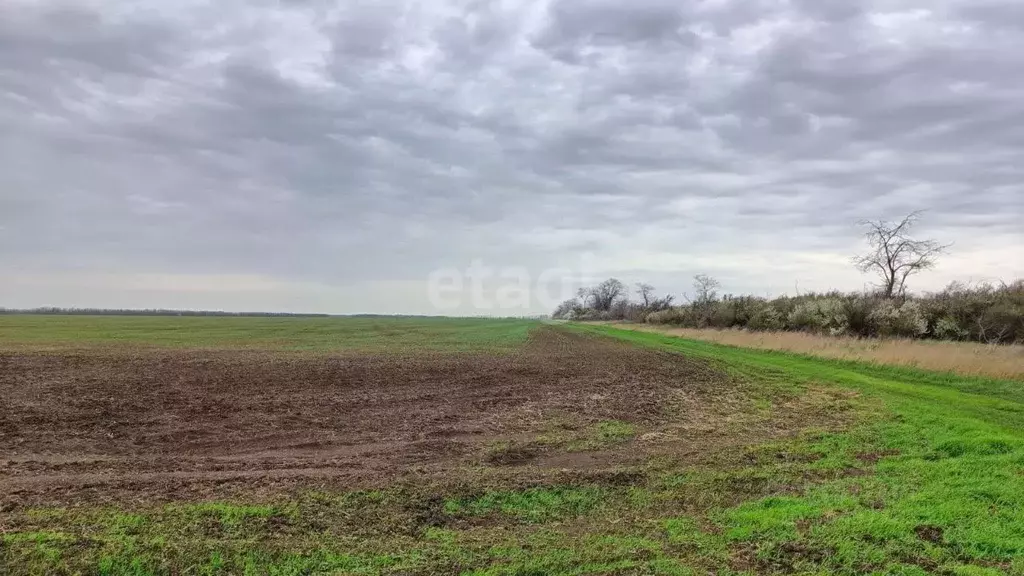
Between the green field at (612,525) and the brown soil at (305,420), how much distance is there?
1005 millimetres

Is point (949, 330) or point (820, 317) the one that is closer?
point (949, 330)

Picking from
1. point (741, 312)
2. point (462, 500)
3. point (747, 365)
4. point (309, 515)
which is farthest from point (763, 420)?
point (741, 312)

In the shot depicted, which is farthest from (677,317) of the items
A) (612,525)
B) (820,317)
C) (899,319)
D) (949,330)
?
(612,525)

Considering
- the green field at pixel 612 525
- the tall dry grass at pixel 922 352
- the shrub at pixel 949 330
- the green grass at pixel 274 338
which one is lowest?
the green grass at pixel 274 338

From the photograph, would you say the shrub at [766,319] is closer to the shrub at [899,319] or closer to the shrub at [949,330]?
the shrub at [899,319]

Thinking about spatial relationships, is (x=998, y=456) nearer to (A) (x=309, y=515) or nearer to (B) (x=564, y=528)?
(B) (x=564, y=528)

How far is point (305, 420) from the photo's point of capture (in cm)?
1296

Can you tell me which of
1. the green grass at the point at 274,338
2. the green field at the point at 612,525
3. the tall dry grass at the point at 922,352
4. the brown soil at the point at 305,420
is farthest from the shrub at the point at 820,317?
the green field at the point at 612,525

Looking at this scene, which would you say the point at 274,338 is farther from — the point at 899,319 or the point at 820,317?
the point at 899,319

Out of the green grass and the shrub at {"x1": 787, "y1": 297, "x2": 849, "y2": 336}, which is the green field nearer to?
the green grass

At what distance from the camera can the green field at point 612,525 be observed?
547 cm

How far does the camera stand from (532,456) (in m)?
9.86

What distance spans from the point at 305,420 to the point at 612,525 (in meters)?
8.31

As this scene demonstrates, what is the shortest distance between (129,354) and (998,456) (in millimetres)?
32154
